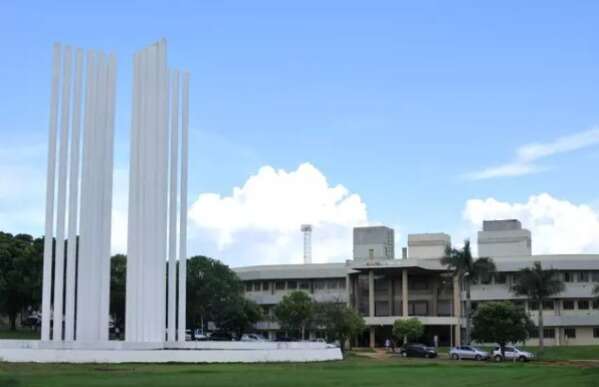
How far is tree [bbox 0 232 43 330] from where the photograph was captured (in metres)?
81.1

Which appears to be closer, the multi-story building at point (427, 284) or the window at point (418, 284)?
the multi-story building at point (427, 284)

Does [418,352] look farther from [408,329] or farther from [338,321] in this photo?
[408,329]

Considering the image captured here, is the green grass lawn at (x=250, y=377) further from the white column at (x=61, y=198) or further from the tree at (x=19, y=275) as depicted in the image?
the tree at (x=19, y=275)

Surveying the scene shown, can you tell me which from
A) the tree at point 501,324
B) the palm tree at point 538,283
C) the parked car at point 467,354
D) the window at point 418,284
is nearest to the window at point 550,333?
the palm tree at point 538,283

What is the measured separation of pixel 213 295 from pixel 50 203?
42.9 metres

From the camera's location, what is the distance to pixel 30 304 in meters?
86.4

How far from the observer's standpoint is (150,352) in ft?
151

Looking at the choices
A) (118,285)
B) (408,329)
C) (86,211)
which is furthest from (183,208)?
(408,329)

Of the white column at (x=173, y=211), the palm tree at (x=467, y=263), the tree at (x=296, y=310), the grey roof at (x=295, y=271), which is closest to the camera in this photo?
the white column at (x=173, y=211)

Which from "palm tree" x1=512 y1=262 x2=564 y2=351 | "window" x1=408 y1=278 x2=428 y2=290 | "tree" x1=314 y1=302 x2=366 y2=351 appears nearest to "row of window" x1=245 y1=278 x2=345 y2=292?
"window" x1=408 y1=278 x2=428 y2=290

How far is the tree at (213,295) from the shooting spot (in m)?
89.4

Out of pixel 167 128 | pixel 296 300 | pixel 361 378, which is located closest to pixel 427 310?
pixel 296 300

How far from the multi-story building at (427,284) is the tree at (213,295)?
897 centimetres

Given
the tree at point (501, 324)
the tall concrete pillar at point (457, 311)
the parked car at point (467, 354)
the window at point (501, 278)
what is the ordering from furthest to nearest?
the window at point (501, 278)
the tall concrete pillar at point (457, 311)
the parked car at point (467, 354)
the tree at point (501, 324)
